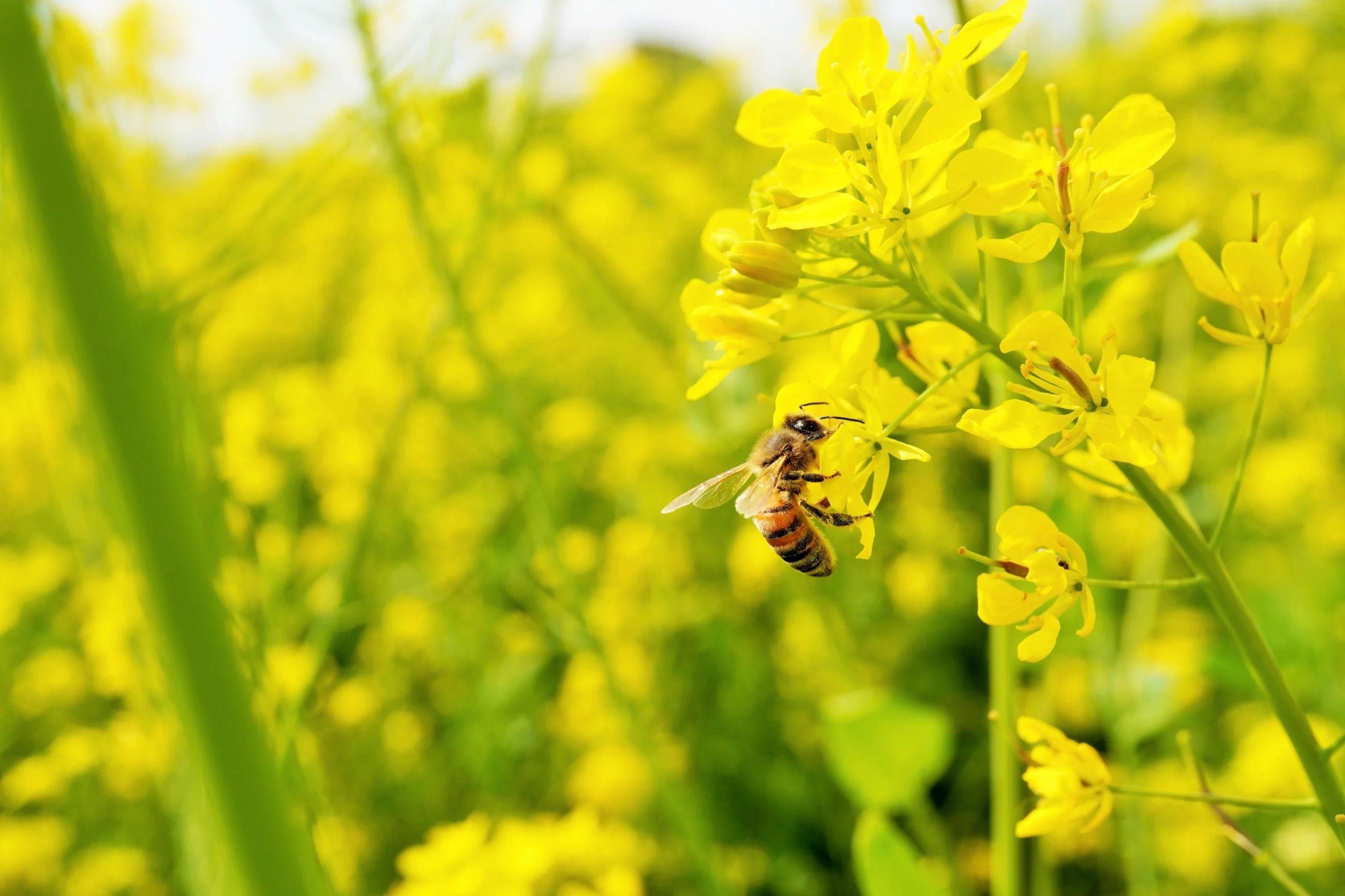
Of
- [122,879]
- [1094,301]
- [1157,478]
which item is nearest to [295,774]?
[1157,478]

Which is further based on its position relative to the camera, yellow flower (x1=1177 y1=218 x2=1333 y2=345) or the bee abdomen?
the bee abdomen

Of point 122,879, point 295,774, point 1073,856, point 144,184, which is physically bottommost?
point 1073,856

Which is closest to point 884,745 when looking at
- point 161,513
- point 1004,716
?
point 1004,716

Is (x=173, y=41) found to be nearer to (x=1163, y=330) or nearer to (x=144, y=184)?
(x=144, y=184)

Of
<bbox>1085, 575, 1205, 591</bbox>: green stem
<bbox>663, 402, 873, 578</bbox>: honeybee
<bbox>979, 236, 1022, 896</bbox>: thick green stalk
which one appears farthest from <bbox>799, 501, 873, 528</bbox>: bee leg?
<bbox>1085, 575, 1205, 591</bbox>: green stem

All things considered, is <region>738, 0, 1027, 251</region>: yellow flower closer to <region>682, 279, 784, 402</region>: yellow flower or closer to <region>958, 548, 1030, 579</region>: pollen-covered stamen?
<region>682, 279, 784, 402</region>: yellow flower

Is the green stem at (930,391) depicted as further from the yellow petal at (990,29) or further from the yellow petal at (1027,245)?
the yellow petal at (990,29)
